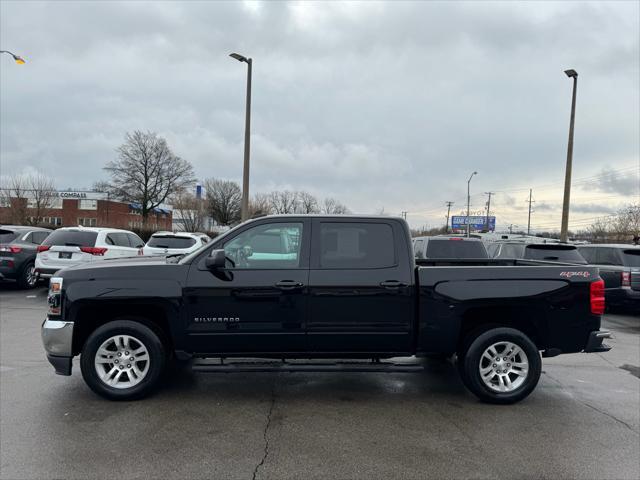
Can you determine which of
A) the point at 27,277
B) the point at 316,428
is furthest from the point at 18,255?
the point at 316,428

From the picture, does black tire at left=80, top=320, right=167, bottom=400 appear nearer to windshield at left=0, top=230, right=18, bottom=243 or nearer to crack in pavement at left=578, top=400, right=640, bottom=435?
crack in pavement at left=578, top=400, right=640, bottom=435

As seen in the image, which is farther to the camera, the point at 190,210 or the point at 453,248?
the point at 190,210

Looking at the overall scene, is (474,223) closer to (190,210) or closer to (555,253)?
(190,210)

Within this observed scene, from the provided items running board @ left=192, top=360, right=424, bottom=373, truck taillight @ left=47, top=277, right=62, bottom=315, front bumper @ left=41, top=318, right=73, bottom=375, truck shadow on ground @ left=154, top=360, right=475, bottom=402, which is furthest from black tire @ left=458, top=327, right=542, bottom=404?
truck taillight @ left=47, top=277, right=62, bottom=315

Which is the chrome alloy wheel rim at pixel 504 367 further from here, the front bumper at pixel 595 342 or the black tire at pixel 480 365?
the front bumper at pixel 595 342

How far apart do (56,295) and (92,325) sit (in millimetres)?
475

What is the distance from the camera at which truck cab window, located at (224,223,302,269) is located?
467 cm

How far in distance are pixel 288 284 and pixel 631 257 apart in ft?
31.5

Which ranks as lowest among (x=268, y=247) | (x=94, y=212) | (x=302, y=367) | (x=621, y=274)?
(x=302, y=367)

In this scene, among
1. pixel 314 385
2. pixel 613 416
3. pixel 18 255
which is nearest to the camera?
pixel 613 416

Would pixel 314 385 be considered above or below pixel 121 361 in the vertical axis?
below

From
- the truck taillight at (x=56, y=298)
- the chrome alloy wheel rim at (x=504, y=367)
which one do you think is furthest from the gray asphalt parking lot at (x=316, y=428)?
the truck taillight at (x=56, y=298)

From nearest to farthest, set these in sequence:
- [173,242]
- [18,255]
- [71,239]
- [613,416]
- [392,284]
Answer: [613,416] < [392,284] < [71,239] < [18,255] < [173,242]

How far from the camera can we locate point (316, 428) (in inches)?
159
